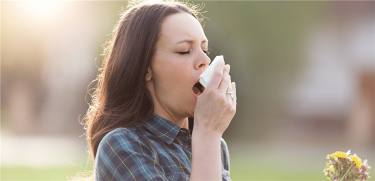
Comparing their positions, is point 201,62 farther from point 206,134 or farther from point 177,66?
point 206,134

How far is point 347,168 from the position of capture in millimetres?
1980

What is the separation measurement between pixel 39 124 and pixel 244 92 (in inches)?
372

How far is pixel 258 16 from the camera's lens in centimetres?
1562

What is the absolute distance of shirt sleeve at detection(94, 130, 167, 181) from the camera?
1.50 meters

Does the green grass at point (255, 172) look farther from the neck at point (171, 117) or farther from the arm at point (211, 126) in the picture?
the arm at point (211, 126)

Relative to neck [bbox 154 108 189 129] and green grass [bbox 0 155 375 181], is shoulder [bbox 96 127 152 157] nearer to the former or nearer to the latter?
neck [bbox 154 108 189 129]

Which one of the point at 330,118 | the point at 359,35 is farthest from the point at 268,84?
the point at 359,35

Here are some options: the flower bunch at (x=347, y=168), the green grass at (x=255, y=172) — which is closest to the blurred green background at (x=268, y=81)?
the green grass at (x=255, y=172)

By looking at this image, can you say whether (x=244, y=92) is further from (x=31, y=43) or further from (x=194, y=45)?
(x=194, y=45)

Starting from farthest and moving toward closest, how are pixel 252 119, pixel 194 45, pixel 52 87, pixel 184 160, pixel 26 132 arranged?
pixel 252 119, pixel 26 132, pixel 52 87, pixel 194 45, pixel 184 160

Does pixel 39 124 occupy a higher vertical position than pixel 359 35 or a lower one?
lower

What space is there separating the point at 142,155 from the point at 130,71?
52cm

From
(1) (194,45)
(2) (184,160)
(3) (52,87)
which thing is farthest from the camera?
(3) (52,87)

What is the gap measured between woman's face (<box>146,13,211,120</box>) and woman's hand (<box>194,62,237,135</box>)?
174 millimetres
